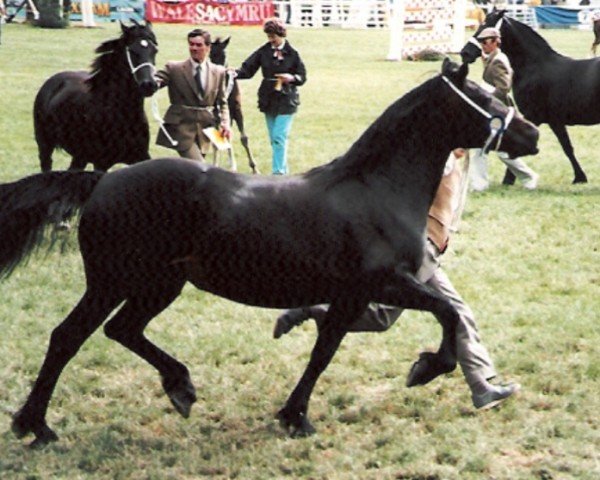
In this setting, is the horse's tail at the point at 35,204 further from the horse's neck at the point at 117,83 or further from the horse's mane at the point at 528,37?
the horse's mane at the point at 528,37

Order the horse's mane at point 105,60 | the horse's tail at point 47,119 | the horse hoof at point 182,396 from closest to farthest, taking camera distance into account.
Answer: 1. the horse hoof at point 182,396
2. the horse's mane at point 105,60
3. the horse's tail at point 47,119

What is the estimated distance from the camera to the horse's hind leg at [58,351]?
5.65 m

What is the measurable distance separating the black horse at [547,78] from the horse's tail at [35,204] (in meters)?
9.63

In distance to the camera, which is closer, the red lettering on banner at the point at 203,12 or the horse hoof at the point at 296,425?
the horse hoof at the point at 296,425

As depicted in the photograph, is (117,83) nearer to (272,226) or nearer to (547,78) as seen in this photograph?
(272,226)

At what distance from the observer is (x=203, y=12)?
44375 millimetres

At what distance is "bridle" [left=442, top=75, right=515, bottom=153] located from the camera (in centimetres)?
566

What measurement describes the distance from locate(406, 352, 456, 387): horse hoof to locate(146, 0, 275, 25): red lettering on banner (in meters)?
39.0

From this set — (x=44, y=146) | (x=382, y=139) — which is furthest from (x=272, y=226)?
(x=44, y=146)

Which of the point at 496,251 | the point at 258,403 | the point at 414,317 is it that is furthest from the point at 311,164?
the point at 258,403

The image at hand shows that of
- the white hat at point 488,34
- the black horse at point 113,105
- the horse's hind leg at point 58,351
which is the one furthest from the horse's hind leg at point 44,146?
the horse's hind leg at point 58,351

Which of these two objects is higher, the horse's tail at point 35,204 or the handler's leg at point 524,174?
the horse's tail at point 35,204

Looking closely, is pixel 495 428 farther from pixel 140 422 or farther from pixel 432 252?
pixel 140 422

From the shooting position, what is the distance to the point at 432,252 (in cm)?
621
